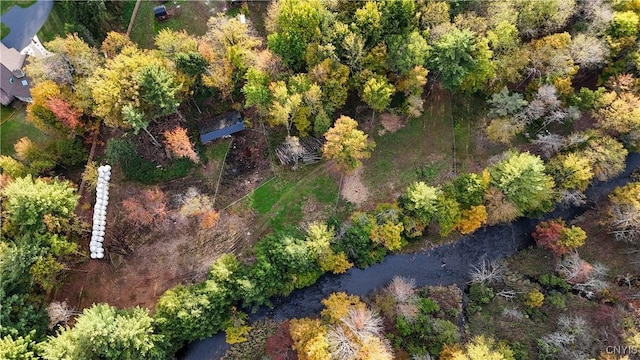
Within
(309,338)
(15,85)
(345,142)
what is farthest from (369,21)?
(15,85)

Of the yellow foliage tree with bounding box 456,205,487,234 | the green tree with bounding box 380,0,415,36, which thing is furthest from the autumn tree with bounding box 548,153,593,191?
the green tree with bounding box 380,0,415,36

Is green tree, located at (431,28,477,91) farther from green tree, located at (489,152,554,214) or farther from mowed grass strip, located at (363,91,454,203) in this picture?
green tree, located at (489,152,554,214)

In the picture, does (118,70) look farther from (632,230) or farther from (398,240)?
(632,230)

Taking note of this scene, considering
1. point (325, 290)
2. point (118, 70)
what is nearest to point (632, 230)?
point (325, 290)

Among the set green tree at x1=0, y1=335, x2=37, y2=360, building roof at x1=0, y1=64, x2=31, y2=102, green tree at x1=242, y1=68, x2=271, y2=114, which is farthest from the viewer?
building roof at x1=0, y1=64, x2=31, y2=102

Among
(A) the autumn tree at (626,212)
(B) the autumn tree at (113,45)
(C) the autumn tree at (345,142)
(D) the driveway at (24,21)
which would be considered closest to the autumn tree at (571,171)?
(A) the autumn tree at (626,212)

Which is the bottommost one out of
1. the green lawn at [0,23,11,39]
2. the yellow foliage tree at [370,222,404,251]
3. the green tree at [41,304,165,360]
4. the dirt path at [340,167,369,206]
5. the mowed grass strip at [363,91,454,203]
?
the green tree at [41,304,165,360]

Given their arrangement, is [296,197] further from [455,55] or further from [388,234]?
[455,55]

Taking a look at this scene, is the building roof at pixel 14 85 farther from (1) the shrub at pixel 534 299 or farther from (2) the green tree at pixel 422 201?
(1) the shrub at pixel 534 299
